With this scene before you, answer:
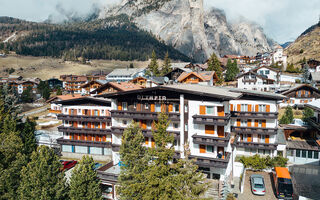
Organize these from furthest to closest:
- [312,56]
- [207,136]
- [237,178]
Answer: [312,56] → [237,178] → [207,136]

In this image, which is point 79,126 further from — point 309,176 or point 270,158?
point 309,176

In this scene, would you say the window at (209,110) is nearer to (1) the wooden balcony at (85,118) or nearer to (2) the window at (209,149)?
(2) the window at (209,149)

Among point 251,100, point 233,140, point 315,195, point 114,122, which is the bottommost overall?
point 315,195

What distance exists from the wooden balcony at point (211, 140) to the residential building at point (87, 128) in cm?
1803

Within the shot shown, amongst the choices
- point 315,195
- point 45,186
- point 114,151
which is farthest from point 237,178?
point 45,186

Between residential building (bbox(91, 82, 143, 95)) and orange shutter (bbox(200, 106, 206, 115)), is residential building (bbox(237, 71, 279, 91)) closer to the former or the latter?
residential building (bbox(91, 82, 143, 95))

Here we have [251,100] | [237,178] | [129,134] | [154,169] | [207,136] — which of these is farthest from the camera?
[251,100]

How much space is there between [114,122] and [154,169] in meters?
17.6

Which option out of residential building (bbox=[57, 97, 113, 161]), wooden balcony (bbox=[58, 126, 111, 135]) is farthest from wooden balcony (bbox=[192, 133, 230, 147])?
wooden balcony (bbox=[58, 126, 111, 135])

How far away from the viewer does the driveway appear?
28570mm

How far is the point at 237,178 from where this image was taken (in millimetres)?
32938

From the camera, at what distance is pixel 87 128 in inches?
1638

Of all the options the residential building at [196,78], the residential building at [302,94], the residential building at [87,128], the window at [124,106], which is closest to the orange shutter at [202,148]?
the window at [124,106]

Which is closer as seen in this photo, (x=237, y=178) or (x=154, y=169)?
(x=154, y=169)
